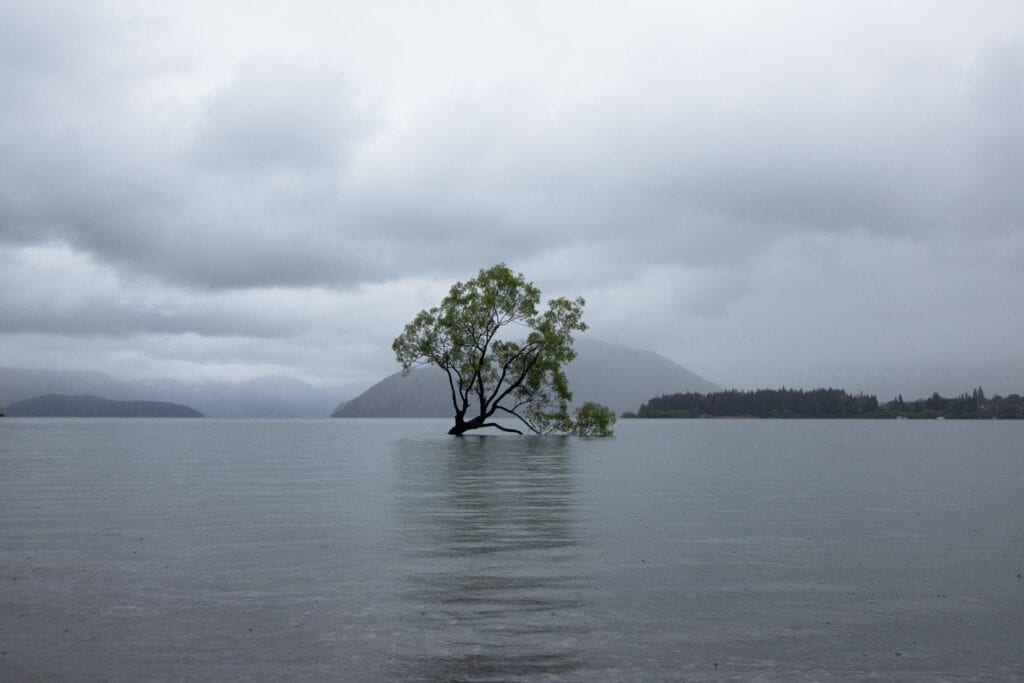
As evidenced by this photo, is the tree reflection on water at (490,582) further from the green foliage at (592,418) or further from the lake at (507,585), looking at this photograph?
the green foliage at (592,418)

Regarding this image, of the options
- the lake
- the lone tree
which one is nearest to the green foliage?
the lone tree

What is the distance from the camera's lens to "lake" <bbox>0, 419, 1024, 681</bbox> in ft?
33.5

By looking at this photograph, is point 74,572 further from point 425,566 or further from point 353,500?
point 353,500

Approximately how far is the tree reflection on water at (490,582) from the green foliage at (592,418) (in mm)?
58933

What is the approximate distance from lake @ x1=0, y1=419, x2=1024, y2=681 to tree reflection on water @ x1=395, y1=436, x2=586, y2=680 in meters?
0.06

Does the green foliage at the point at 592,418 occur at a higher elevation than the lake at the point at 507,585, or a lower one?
higher

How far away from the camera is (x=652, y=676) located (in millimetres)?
9625

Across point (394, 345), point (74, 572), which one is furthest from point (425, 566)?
point (394, 345)

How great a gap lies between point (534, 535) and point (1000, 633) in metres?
10.5

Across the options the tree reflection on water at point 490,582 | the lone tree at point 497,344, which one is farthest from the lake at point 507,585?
the lone tree at point 497,344

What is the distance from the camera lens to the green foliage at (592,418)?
90062mm

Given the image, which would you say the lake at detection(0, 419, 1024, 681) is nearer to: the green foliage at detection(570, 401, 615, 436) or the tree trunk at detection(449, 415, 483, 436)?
the green foliage at detection(570, 401, 615, 436)

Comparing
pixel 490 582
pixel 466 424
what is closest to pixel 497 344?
pixel 466 424

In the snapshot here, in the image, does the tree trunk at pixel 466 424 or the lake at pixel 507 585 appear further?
the tree trunk at pixel 466 424
